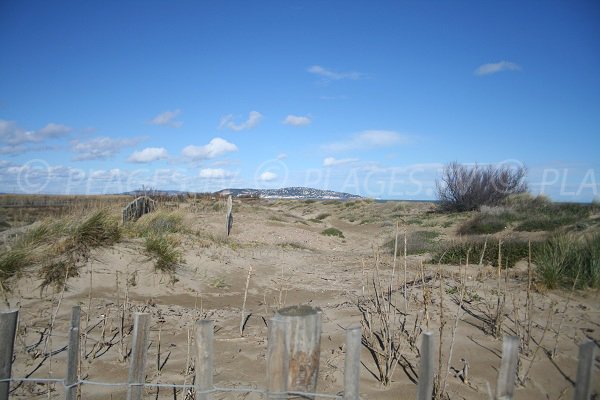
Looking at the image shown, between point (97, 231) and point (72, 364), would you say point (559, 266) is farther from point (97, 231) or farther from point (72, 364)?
point (97, 231)

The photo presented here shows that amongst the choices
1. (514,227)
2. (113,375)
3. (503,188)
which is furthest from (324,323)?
(503,188)

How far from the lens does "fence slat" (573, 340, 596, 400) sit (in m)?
2.19

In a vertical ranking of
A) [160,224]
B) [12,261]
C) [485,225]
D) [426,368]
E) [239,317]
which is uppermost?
[485,225]

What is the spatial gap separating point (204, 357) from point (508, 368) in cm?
180

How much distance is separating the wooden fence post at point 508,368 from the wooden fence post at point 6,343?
3016 millimetres

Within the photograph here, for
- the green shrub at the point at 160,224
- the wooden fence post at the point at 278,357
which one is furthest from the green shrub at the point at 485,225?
the wooden fence post at the point at 278,357

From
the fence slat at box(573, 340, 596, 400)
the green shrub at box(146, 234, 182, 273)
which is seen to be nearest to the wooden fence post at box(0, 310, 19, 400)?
the fence slat at box(573, 340, 596, 400)

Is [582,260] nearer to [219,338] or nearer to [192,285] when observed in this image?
[219,338]

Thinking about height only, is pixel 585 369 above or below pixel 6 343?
above

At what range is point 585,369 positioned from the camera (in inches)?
87.5

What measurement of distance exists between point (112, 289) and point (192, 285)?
4.84 feet

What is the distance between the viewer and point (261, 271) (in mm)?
9906

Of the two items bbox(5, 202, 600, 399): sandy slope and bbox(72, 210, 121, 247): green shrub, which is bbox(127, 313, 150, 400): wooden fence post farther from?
bbox(72, 210, 121, 247): green shrub

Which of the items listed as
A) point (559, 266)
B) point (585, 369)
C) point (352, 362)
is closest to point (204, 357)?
point (352, 362)
